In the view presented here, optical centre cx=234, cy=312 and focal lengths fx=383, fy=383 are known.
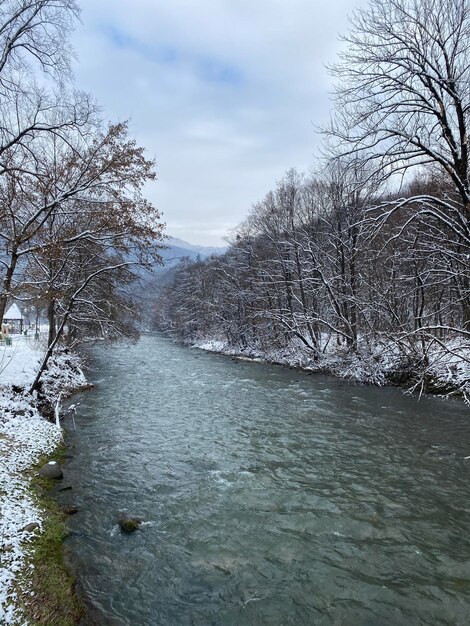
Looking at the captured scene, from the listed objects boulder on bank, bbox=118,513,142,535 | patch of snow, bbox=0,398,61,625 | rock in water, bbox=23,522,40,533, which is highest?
patch of snow, bbox=0,398,61,625

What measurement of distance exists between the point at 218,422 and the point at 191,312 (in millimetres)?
43500

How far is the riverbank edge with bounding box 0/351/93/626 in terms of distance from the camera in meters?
4.28

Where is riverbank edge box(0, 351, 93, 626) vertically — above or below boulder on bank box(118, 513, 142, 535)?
above

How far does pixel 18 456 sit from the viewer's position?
845 cm

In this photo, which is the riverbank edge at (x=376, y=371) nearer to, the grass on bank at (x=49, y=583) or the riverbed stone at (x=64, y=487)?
the riverbed stone at (x=64, y=487)

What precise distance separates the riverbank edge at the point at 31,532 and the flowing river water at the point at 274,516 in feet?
1.22

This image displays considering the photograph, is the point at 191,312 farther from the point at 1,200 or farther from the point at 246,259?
the point at 1,200

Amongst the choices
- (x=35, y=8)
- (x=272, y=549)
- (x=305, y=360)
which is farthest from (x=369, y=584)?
(x=305, y=360)

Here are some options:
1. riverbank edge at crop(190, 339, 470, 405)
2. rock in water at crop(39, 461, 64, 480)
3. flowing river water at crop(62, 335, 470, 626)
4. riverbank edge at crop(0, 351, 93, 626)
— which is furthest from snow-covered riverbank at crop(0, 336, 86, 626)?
riverbank edge at crop(190, 339, 470, 405)

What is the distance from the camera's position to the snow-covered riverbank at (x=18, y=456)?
4.64 metres

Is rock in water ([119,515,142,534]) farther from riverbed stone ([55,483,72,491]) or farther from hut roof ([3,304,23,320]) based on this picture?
hut roof ([3,304,23,320])

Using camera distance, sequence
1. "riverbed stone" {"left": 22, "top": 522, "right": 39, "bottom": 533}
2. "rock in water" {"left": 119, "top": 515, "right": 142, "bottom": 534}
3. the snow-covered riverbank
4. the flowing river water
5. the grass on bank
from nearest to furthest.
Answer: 1. the grass on bank
2. the snow-covered riverbank
3. the flowing river water
4. "riverbed stone" {"left": 22, "top": 522, "right": 39, "bottom": 533}
5. "rock in water" {"left": 119, "top": 515, "right": 142, "bottom": 534}

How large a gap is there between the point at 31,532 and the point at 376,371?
18.7 metres

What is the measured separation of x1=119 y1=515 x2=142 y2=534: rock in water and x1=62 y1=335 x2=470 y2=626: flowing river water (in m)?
0.13
